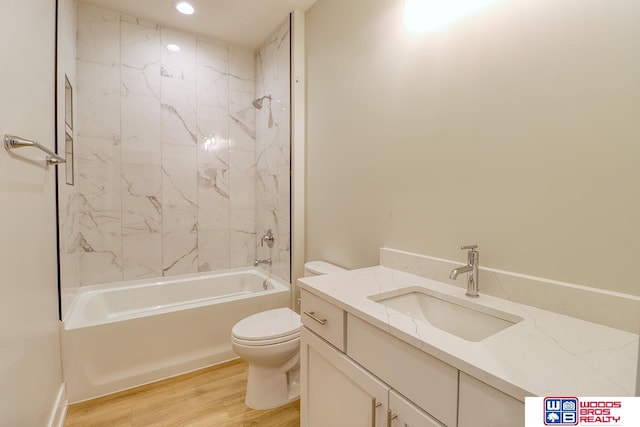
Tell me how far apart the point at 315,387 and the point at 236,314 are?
1192mm

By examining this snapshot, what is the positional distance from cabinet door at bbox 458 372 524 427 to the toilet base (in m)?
1.30

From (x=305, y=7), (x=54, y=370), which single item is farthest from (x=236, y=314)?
(x=305, y=7)

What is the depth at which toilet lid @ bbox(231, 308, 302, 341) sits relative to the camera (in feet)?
5.38

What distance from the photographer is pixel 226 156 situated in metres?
2.91

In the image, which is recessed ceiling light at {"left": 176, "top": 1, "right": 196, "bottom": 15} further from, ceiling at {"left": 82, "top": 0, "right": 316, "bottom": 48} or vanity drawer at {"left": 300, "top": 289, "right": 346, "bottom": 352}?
vanity drawer at {"left": 300, "top": 289, "right": 346, "bottom": 352}

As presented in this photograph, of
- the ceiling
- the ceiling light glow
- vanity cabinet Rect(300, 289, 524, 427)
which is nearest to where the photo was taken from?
vanity cabinet Rect(300, 289, 524, 427)

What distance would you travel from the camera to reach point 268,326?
5.77 ft

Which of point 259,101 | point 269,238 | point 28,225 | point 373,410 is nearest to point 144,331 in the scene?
point 28,225

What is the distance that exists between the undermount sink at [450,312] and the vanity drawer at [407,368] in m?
0.18

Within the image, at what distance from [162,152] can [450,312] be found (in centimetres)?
262

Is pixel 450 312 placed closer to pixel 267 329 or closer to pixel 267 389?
pixel 267 329

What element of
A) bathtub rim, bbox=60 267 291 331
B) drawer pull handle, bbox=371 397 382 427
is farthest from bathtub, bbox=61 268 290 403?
drawer pull handle, bbox=371 397 382 427

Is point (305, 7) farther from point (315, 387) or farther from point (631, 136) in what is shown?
point (315, 387)

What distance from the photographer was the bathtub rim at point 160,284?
1.83 m
